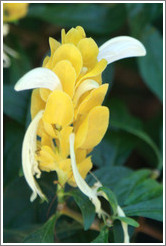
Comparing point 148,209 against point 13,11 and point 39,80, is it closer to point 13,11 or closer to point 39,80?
point 39,80

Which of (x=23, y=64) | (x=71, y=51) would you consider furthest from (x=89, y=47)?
(x=23, y=64)

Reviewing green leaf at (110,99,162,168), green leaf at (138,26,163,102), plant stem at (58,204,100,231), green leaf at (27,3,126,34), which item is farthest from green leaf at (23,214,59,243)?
green leaf at (27,3,126,34)

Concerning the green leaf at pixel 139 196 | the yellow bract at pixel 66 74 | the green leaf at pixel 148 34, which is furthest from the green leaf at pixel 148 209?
the green leaf at pixel 148 34

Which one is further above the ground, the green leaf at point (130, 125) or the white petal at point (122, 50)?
the white petal at point (122, 50)

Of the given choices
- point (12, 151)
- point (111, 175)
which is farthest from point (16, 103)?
point (111, 175)

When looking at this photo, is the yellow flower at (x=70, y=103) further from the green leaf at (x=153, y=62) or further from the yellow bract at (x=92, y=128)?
the green leaf at (x=153, y=62)

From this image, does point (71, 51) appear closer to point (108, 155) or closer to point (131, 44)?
point (131, 44)
